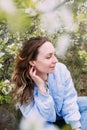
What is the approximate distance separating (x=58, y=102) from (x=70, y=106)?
0.27ft

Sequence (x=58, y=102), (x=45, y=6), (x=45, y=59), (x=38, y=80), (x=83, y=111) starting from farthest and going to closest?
(x=83, y=111) → (x=58, y=102) → (x=38, y=80) → (x=45, y=59) → (x=45, y=6)

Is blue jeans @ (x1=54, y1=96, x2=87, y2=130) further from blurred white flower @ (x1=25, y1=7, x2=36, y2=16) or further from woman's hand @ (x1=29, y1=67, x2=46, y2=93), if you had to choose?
blurred white flower @ (x1=25, y1=7, x2=36, y2=16)

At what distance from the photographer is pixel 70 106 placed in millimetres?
2592

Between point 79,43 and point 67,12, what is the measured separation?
335cm

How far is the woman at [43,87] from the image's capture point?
230 centimetres

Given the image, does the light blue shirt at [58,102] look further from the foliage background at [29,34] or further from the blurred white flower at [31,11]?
the blurred white flower at [31,11]

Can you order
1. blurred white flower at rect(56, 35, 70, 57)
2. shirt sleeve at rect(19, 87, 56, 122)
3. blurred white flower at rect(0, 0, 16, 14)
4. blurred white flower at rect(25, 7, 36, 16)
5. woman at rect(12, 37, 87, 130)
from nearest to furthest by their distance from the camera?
blurred white flower at rect(0, 0, 16, 14) < blurred white flower at rect(25, 7, 36, 16) < blurred white flower at rect(56, 35, 70, 57) < woman at rect(12, 37, 87, 130) < shirt sleeve at rect(19, 87, 56, 122)

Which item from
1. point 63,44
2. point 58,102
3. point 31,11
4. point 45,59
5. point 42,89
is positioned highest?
point 31,11

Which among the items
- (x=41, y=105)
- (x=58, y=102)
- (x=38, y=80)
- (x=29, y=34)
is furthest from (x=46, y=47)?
(x=29, y=34)

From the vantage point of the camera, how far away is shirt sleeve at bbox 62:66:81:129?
2564mm

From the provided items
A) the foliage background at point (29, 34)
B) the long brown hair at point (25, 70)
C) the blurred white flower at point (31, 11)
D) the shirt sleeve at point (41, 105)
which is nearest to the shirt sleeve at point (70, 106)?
the shirt sleeve at point (41, 105)

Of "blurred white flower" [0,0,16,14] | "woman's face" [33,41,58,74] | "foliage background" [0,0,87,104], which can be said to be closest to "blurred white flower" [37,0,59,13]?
"foliage background" [0,0,87,104]

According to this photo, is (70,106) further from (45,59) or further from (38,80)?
(45,59)

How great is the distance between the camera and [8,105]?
3297 millimetres
